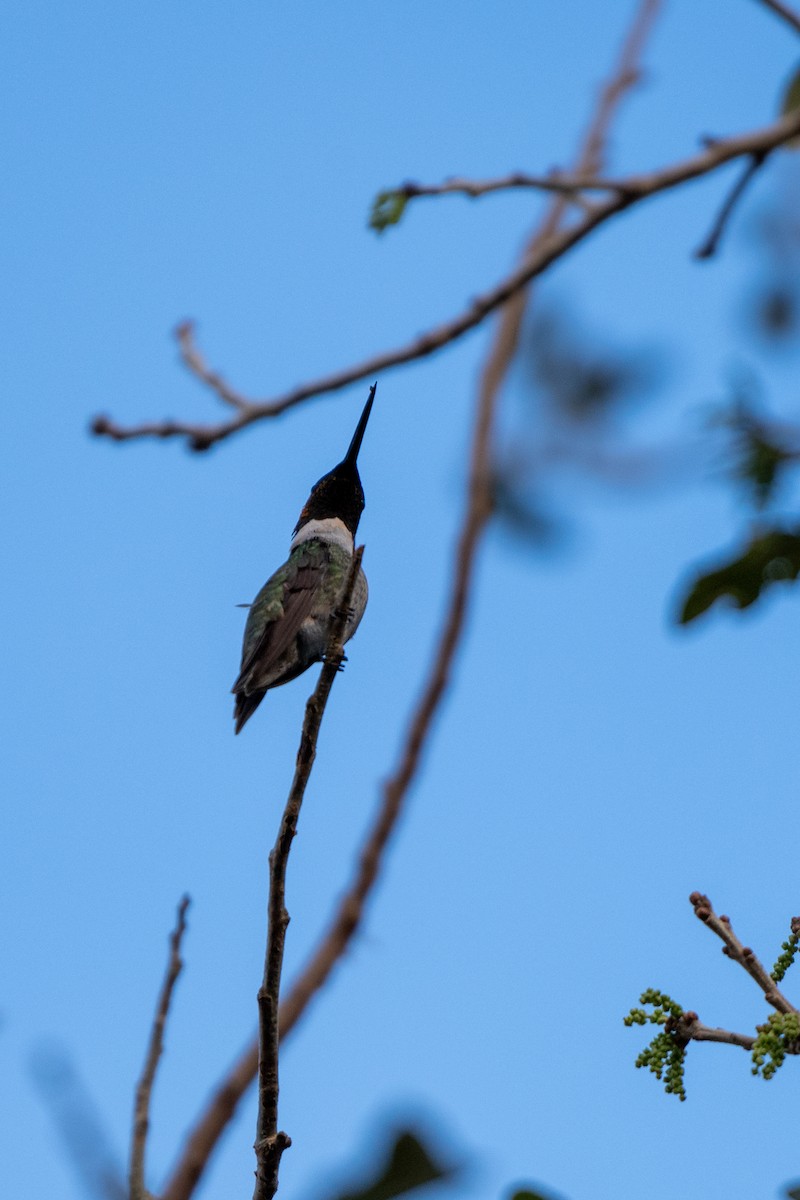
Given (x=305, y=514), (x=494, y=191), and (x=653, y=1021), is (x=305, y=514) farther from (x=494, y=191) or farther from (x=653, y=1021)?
(x=494, y=191)

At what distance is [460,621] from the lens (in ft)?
4.01

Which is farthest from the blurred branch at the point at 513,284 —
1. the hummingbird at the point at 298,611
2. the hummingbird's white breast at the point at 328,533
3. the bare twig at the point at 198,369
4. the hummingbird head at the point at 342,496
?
the hummingbird head at the point at 342,496

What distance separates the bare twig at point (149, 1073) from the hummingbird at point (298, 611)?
453cm

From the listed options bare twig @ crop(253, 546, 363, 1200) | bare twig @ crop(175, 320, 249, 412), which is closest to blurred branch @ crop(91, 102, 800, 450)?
bare twig @ crop(175, 320, 249, 412)

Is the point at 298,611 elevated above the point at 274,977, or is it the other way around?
the point at 298,611

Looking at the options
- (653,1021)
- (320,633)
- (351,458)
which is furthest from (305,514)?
(653,1021)

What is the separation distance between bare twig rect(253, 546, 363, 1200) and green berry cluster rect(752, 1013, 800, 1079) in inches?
37.4

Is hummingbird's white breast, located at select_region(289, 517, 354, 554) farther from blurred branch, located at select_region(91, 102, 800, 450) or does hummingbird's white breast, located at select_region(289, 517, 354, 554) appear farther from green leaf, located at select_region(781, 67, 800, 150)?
blurred branch, located at select_region(91, 102, 800, 450)

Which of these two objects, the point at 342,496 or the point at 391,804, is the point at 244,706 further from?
the point at 391,804

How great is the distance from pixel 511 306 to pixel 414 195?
697 mm

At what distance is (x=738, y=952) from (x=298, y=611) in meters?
4.96

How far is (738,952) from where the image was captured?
10.2 ft

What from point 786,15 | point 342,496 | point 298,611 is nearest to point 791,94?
point 786,15

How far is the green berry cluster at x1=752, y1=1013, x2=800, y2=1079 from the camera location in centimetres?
270
